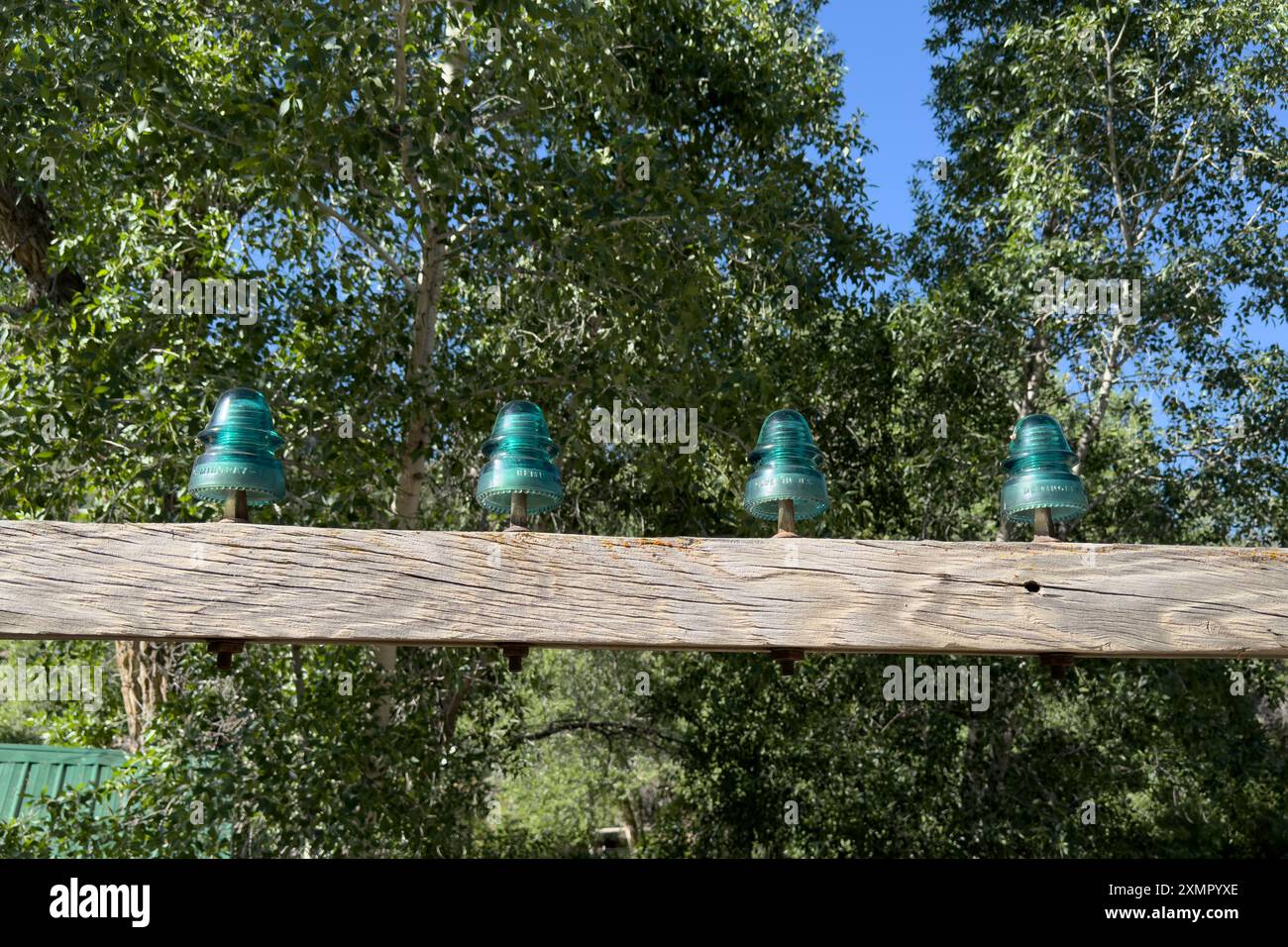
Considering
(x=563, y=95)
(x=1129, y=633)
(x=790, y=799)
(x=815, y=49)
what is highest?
(x=815, y=49)

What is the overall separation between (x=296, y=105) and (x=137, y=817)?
3.09 m

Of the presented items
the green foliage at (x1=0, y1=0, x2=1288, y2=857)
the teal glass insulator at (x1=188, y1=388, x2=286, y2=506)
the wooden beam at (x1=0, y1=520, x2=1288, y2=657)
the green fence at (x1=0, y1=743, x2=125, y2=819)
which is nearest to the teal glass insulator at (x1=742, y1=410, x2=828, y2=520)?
the wooden beam at (x1=0, y1=520, x2=1288, y2=657)

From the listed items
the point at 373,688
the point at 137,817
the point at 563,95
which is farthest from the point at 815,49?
the point at 137,817

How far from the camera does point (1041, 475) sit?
6.19ft

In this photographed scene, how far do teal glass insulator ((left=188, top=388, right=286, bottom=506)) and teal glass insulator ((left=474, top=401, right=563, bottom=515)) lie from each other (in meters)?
0.33

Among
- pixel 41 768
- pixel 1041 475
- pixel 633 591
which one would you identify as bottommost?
pixel 41 768

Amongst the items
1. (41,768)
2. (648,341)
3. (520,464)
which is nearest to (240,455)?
(520,464)

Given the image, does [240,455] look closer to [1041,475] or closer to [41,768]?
[1041,475]

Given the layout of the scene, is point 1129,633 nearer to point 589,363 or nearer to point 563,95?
point 589,363

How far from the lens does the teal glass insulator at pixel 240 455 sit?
1768 millimetres

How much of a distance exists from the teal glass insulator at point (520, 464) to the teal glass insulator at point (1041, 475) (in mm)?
747

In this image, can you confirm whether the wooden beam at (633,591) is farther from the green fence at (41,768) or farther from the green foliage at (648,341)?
the green fence at (41,768)

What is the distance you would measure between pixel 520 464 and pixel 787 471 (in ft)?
1.42

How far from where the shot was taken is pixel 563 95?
6316mm
